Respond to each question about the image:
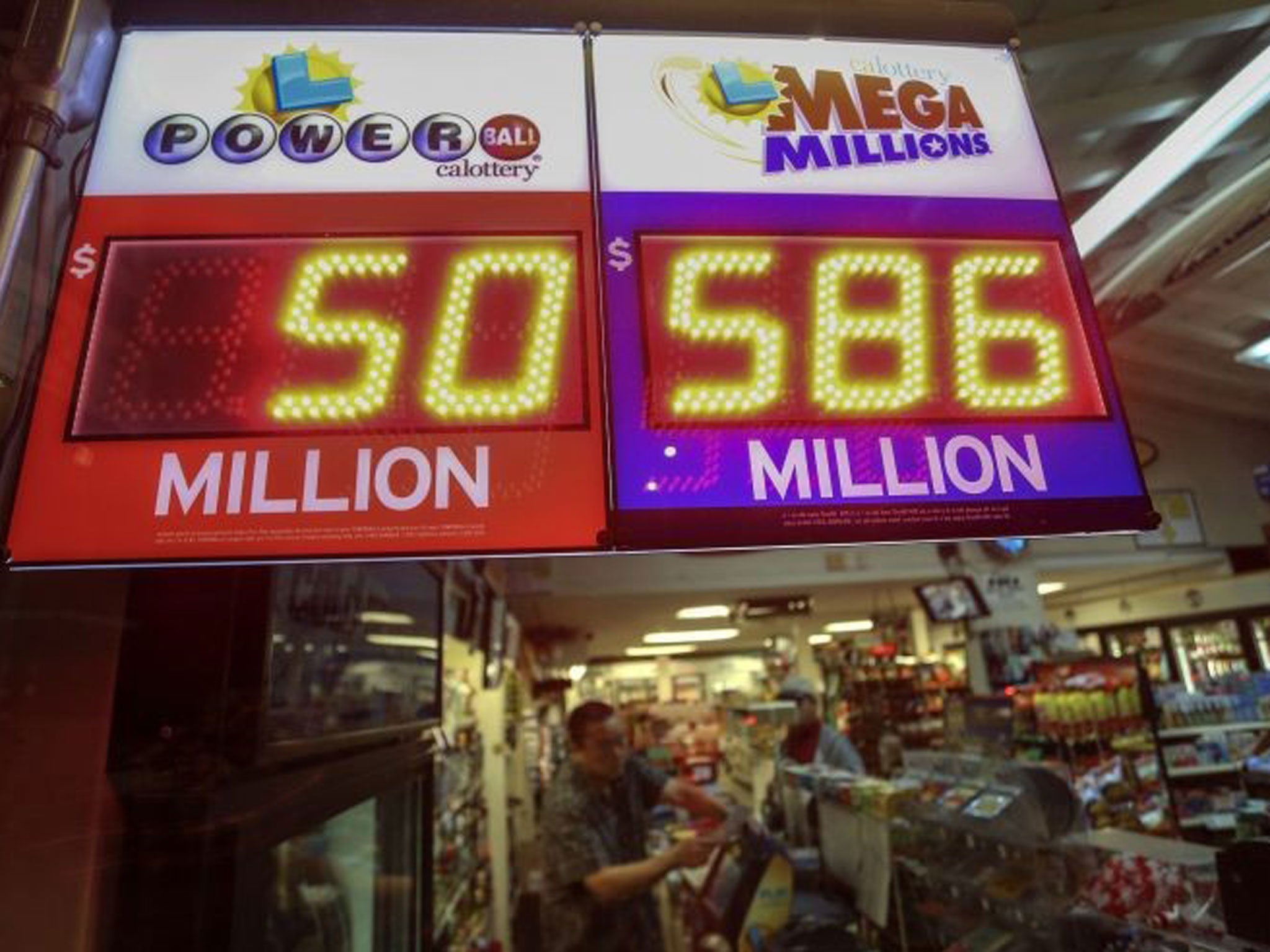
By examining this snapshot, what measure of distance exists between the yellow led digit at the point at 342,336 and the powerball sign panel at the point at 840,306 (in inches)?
17.2

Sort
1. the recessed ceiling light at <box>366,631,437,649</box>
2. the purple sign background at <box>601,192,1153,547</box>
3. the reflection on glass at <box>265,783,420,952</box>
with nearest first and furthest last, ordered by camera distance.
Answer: the purple sign background at <box>601,192,1153,547</box> < the reflection on glass at <box>265,783,420,952</box> < the recessed ceiling light at <box>366,631,437,649</box>

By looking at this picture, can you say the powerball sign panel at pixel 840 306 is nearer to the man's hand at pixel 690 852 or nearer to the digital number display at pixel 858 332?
the digital number display at pixel 858 332

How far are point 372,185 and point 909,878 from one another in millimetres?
3541

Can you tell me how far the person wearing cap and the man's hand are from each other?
3074 millimetres

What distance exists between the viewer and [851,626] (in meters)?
18.2

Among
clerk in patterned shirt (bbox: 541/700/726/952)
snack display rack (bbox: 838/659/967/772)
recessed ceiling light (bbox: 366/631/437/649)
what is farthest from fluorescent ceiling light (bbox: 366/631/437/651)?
snack display rack (bbox: 838/659/967/772)

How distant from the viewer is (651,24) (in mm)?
2041

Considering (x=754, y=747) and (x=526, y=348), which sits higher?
(x=526, y=348)

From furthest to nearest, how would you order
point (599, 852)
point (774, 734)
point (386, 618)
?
point (774, 734), point (599, 852), point (386, 618)

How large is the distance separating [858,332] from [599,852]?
274cm

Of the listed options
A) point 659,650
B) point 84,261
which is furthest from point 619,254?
point 659,650

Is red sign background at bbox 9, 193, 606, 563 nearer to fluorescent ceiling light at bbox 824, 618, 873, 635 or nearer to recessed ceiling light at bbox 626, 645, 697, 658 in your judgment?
fluorescent ceiling light at bbox 824, 618, 873, 635

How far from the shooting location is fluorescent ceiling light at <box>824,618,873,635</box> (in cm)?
1764

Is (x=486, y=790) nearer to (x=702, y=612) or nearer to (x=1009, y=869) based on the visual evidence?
(x=1009, y=869)
